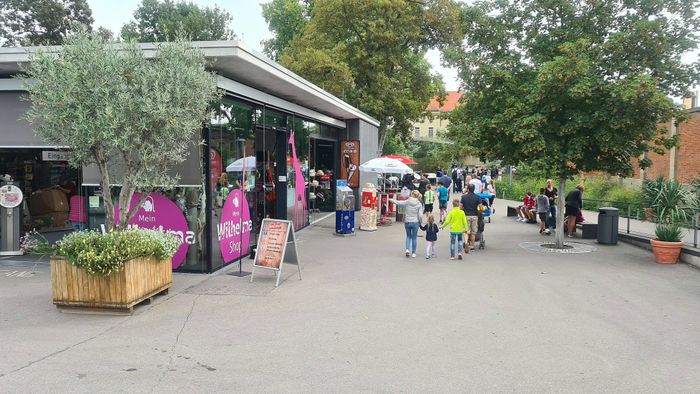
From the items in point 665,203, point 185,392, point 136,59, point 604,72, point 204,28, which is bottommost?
point 185,392

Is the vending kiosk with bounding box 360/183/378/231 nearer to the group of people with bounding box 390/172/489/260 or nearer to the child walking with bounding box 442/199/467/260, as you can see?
the group of people with bounding box 390/172/489/260

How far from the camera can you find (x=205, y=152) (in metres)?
9.39

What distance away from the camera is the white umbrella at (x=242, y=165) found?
10.4 metres

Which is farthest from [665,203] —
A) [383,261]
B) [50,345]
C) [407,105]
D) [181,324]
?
[407,105]

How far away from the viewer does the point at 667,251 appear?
37.6 ft

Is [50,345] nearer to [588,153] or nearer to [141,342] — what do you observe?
A: [141,342]

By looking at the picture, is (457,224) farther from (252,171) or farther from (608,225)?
(608,225)

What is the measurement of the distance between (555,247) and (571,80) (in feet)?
13.9

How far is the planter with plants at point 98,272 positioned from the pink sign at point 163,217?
2361mm

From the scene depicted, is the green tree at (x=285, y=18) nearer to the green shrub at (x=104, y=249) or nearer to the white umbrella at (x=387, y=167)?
the white umbrella at (x=387, y=167)

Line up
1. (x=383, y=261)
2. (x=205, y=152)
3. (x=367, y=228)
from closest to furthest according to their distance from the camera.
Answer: (x=205, y=152), (x=383, y=261), (x=367, y=228)

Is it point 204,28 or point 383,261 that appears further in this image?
point 204,28

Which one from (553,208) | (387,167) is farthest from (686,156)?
(387,167)

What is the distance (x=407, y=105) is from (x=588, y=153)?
19.8m
